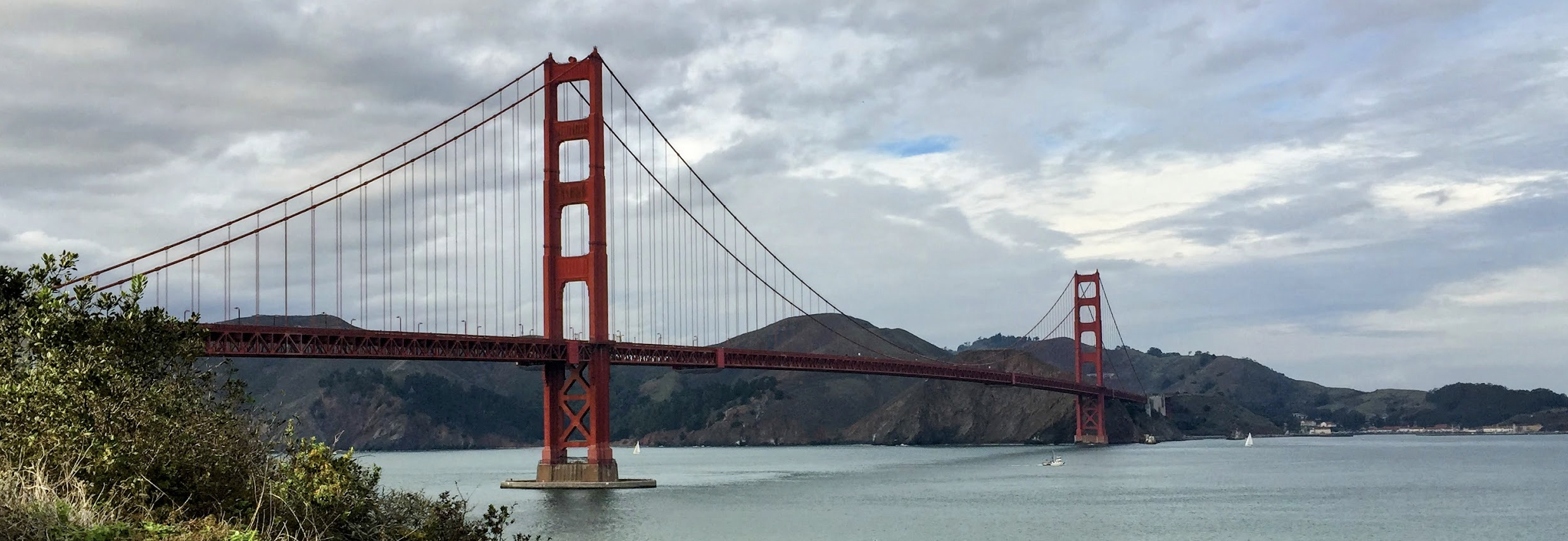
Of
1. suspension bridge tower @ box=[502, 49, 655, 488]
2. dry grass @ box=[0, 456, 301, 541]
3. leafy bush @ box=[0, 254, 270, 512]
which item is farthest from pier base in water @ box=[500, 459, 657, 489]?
dry grass @ box=[0, 456, 301, 541]

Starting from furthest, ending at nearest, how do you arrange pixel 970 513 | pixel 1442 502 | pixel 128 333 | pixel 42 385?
pixel 1442 502 → pixel 970 513 → pixel 128 333 → pixel 42 385

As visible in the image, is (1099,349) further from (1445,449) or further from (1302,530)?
(1302,530)

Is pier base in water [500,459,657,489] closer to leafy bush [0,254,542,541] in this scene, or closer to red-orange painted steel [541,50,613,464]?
red-orange painted steel [541,50,613,464]

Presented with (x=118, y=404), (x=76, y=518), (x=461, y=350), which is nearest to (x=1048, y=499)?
(x=461, y=350)

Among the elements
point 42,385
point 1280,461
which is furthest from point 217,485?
point 1280,461

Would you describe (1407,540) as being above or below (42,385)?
below

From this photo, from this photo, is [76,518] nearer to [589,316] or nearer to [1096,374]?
[589,316]
